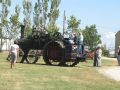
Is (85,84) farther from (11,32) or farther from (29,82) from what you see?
(11,32)

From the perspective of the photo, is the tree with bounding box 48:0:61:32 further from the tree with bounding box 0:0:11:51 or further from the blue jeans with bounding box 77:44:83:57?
the blue jeans with bounding box 77:44:83:57

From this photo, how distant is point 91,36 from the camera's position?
95500mm

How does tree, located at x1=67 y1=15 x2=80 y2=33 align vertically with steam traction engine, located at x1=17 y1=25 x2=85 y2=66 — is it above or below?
above

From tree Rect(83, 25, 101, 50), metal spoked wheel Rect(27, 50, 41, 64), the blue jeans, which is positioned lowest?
metal spoked wheel Rect(27, 50, 41, 64)

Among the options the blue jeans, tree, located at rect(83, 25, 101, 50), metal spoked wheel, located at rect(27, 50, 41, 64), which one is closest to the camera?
the blue jeans

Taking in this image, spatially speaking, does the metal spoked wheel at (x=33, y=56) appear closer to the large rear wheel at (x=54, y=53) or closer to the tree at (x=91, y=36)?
the large rear wheel at (x=54, y=53)

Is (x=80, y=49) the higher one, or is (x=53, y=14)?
(x=53, y=14)

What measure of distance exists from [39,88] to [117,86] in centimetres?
347

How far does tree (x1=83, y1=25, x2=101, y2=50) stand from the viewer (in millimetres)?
93444

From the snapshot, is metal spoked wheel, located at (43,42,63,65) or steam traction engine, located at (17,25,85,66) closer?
steam traction engine, located at (17,25,85,66)

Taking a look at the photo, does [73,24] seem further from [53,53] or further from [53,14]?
[53,53]

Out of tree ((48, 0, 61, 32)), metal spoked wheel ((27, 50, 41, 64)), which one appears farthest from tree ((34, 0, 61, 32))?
metal spoked wheel ((27, 50, 41, 64))

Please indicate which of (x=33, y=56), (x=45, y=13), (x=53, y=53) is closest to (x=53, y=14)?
(x=45, y=13)

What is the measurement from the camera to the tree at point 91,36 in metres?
93.4
